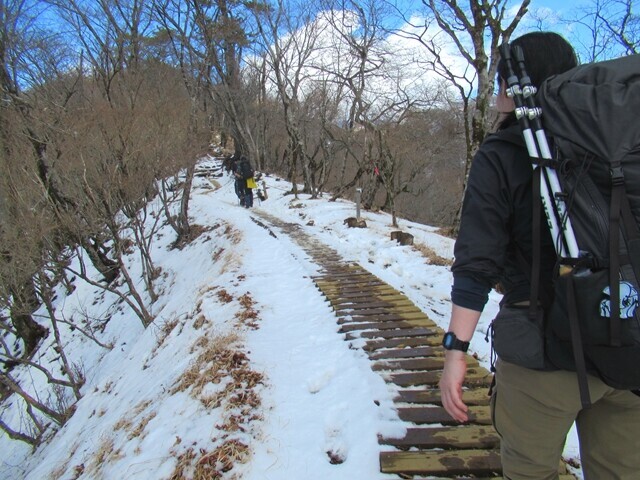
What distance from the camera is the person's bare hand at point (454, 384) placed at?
1.46 m

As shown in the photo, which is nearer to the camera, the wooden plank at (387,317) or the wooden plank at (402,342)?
the wooden plank at (402,342)

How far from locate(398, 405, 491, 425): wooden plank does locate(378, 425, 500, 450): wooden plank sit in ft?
0.23

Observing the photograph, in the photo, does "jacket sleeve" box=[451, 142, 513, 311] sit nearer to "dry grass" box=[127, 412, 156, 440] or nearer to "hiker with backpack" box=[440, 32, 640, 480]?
"hiker with backpack" box=[440, 32, 640, 480]

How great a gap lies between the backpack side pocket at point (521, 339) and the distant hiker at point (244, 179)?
15555 millimetres

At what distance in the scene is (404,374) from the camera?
11.2 ft

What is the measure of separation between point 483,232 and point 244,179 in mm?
16034

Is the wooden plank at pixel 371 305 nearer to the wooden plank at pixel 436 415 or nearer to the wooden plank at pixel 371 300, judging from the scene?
the wooden plank at pixel 371 300

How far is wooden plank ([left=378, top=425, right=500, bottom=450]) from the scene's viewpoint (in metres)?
2.55

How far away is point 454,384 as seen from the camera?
146cm

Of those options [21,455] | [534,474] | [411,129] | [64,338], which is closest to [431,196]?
[411,129]

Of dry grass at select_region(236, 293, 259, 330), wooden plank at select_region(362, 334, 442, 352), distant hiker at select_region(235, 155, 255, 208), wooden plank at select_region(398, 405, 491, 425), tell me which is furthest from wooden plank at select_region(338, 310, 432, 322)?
distant hiker at select_region(235, 155, 255, 208)

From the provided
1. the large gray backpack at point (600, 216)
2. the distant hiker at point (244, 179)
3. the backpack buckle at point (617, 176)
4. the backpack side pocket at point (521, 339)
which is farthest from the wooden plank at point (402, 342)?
the distant hiker at point (244, 179)

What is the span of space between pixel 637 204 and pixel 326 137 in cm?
2048

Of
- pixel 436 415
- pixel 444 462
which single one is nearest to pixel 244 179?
pixel 436 415
